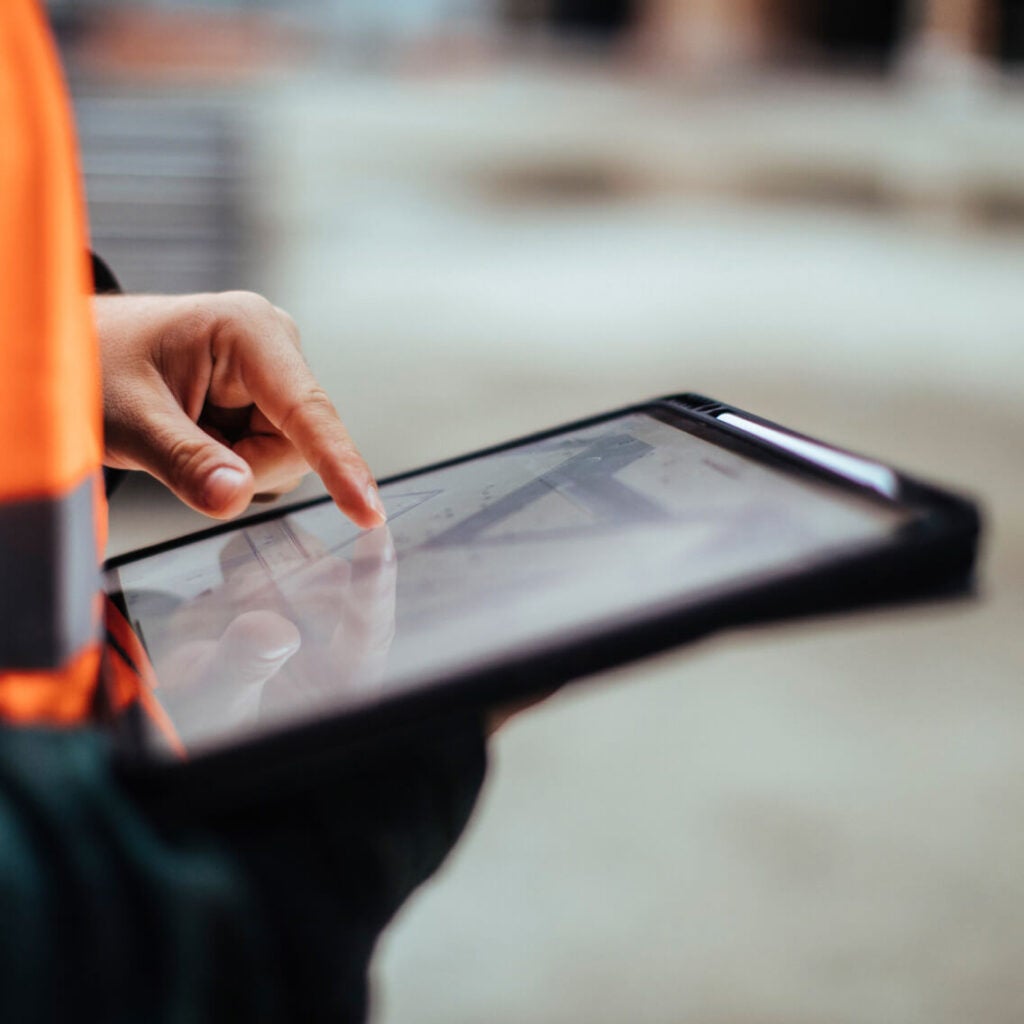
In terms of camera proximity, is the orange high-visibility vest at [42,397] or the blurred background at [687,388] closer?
the orange high-visibility vest at [42,397]

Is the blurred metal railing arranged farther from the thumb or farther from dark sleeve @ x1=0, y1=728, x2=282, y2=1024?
dark sleeve @ x1=0, y1=728, x2=282, y2=1024

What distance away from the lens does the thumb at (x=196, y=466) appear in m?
0.41

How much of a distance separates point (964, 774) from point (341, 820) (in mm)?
1161

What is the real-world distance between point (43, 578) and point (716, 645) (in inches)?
7.3

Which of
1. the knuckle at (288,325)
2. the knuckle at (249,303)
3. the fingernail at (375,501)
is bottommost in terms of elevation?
the fingernail at (375,501)

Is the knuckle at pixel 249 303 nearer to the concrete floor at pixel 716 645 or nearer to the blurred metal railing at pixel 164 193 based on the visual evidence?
the concrete floor at pixel 716 645

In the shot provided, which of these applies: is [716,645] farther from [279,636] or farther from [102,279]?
[102,279]

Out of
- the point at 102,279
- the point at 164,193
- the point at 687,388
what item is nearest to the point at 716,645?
the point at 102,279

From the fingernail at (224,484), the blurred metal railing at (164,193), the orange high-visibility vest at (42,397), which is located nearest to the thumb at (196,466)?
the fingernail at (224,484)

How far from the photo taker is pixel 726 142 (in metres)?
6.68

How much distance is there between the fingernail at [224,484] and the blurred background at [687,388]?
0.23 ft

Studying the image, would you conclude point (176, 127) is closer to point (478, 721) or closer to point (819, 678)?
point (819, 678)

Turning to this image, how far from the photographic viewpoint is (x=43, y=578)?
292 mm


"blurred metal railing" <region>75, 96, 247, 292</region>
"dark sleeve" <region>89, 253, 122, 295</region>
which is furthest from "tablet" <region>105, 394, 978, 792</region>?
"blurred metal railing" <region>75, 96, 247, 292</region>
